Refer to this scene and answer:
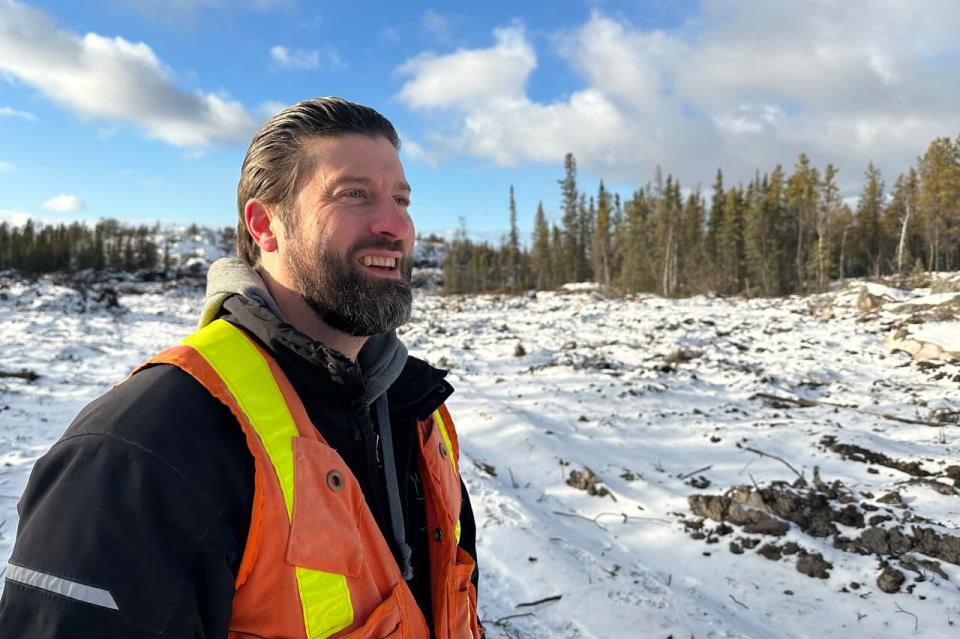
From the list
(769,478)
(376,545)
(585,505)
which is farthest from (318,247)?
(769,478)

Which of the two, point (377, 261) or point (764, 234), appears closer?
point (377, 261)

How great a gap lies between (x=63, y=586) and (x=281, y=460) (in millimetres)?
452

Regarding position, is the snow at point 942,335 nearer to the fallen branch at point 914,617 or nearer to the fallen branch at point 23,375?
the fallen branch at point 914,617

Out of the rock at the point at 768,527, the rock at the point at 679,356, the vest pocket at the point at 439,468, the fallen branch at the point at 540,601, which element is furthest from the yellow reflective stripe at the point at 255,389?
the rock at the point at 679,356

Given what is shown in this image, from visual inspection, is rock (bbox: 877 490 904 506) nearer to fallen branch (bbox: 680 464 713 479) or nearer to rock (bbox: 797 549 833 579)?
rock (bbox: 797 549 833 579)

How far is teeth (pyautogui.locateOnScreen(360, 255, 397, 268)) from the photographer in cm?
177

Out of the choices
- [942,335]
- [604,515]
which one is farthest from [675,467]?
[942,335]

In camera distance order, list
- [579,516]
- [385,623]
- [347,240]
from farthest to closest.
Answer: [579,516], [347,240], [385,623]

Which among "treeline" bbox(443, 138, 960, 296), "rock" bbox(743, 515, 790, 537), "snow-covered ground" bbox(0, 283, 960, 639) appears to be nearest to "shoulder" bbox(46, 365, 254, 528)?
"snow-covered ground" bbox(0, 283, 960, 639)

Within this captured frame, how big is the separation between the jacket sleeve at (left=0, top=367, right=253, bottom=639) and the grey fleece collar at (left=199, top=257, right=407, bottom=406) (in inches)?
19.4

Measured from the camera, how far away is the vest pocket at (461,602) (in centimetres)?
177

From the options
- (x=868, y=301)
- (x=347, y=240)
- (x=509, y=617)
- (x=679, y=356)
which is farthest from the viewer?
(x=868, y=301)

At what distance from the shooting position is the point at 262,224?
1860 millimetres

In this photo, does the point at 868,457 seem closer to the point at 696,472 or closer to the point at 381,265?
the point at 696,472
